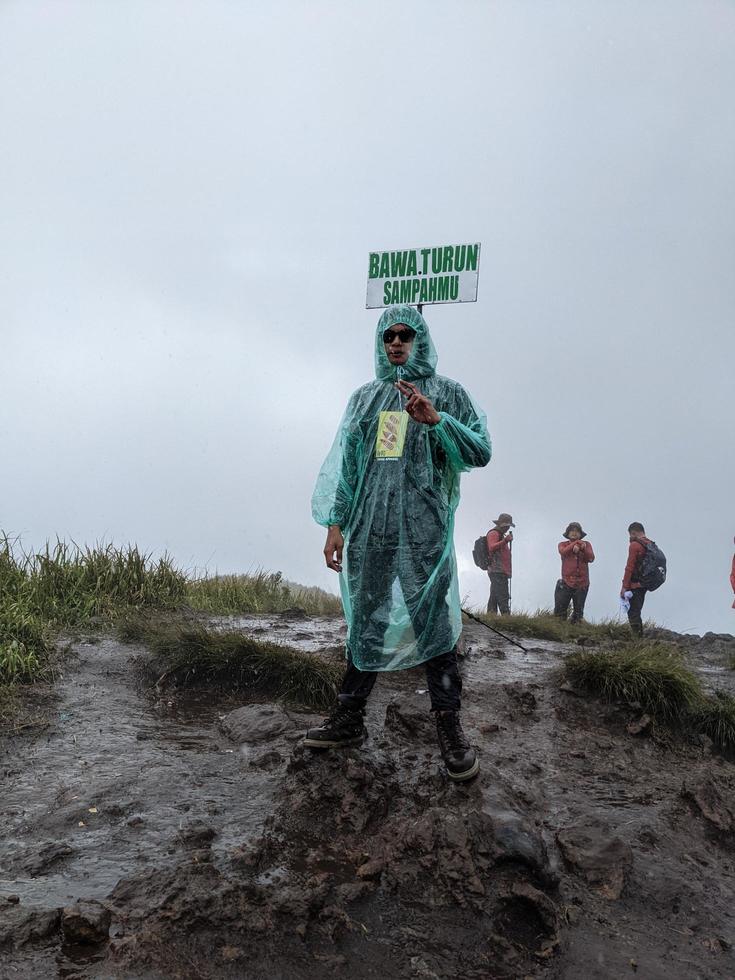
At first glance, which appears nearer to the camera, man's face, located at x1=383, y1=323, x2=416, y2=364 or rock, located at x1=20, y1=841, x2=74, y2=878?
Result: rock, located at x1=20, y1=841, x2=74, y2=878

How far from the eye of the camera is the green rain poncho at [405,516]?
306cm

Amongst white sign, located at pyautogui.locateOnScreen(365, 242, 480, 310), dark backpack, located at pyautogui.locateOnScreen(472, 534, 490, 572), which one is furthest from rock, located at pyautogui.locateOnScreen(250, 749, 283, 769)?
dark backpack, located at pyautogui.locateOnScreen(472, 534, 490, 572)

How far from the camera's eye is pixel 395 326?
3215 mm

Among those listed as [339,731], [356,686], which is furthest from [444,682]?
[339,731]

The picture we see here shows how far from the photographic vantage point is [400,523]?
3.09 m

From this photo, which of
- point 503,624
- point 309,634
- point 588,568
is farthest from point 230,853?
point 588,568

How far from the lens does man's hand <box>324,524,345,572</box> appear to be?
3250 millimetres

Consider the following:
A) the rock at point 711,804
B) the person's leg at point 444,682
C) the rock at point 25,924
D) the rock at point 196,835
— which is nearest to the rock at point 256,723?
the rock at point 196,835

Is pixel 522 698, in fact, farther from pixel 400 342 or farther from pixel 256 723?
pixel 400 342

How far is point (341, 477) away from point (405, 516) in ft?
1.26

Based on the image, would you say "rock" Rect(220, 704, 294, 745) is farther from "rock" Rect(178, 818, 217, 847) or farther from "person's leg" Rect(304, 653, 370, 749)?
"rock" Rect(178, 818, 217, 847)

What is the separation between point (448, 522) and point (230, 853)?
1.67 metres

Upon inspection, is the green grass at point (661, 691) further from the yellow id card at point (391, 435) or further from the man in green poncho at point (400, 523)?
the yellow id card at point (391, 435)

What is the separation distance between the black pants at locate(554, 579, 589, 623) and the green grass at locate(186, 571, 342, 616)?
4.19 metres
